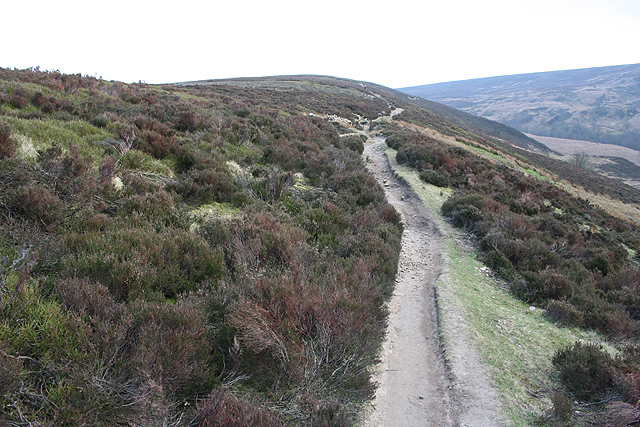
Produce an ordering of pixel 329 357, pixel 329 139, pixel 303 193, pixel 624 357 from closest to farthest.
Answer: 1. pixel 329 357
2. pixel 624 357
3. pixel 303 193
4. pixel 329 139

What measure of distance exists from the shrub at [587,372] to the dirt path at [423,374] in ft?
3.67

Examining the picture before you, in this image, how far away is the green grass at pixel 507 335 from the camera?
13.3 feet

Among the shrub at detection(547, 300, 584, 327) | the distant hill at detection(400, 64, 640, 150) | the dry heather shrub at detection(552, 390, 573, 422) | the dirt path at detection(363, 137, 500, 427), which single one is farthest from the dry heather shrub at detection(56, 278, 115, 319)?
the distant hill at detection(400, 64, 640, 150)

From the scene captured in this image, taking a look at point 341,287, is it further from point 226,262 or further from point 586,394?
point 586,394

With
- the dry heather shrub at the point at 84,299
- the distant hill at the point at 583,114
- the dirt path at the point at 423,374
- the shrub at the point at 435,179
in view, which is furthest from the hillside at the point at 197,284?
the distant hill at the point at 583,114

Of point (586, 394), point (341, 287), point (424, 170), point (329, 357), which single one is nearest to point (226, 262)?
point (341, 287)

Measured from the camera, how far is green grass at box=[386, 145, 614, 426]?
406 centimetres

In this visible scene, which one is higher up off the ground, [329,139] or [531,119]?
[531,119]

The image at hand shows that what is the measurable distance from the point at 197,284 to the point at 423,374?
349 centimetres

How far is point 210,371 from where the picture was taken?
292cm

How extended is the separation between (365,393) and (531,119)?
642 feet

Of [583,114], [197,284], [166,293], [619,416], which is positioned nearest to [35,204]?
[166,293]

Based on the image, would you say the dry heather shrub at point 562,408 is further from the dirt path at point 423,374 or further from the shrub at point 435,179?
the shrub at point 435,179

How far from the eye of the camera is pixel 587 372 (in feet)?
13.5
